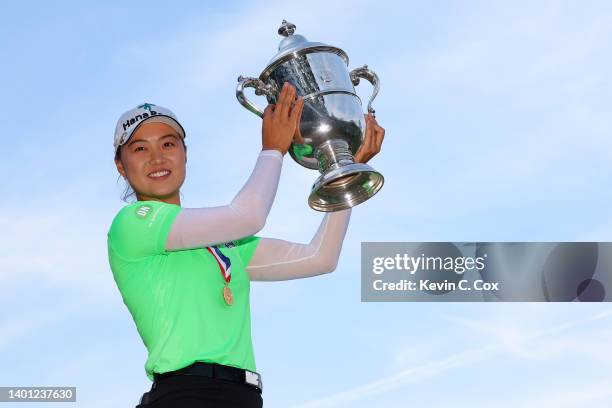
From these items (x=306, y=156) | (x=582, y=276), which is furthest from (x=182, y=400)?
(x=582, y=276)

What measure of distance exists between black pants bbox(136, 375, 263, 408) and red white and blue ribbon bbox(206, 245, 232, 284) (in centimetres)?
58

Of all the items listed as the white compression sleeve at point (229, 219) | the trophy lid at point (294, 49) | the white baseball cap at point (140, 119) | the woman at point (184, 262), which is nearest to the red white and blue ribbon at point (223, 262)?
the woman at point (184, 262)

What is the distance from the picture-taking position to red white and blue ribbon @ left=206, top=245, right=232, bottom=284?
14.3ft

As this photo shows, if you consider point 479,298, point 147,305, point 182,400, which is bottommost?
point 182,400

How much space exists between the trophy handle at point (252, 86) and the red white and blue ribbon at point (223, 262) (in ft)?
2.53

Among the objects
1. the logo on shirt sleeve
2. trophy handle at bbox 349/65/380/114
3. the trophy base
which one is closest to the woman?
the logo on shirt sleeve

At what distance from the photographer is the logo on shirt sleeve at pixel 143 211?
4.28 metres

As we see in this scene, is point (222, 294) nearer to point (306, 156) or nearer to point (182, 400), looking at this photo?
point (182, 400)

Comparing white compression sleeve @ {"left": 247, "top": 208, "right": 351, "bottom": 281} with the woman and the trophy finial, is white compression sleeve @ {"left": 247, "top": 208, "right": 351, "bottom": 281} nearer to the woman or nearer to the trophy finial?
the woman

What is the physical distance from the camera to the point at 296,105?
4.41 meters

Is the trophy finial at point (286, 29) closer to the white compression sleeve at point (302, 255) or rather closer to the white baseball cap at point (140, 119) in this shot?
the white baseball cap at point (140, 119)

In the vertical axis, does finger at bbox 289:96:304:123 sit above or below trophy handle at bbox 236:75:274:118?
below

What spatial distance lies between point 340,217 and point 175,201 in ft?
3.40

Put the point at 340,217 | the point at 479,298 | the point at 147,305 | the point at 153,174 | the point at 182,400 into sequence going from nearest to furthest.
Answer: the point at 182,400 → the point at 147,305 → the point at 153,174 → the point at 340,217 → the point at 479,298
